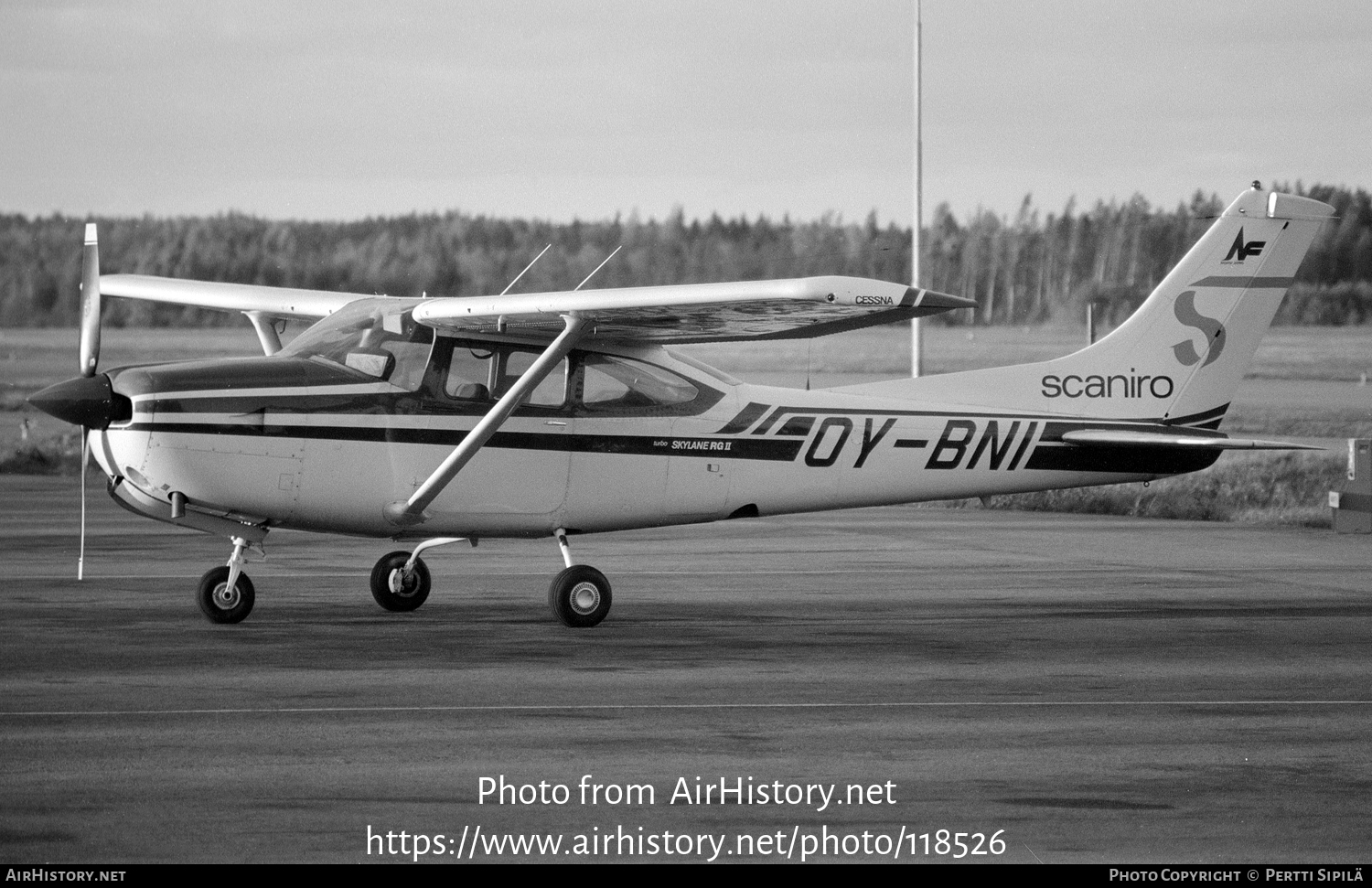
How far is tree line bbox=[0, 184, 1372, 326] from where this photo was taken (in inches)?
976

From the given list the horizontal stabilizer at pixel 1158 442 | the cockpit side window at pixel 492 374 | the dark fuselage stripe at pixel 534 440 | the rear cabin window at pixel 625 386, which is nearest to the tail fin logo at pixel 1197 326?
the horizontal stabilizer at pixel 1158 442

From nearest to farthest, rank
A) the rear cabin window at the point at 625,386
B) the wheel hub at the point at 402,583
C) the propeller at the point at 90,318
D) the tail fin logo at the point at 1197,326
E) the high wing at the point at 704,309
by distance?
the high wing at the point at 704,309
the propeller at the point at 90,318
the rear cabin window at the point at 625,386
the wheel hub at the point at 402,583
the tail fin logo at the point at 1197,326

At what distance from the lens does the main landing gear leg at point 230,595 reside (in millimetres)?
10930

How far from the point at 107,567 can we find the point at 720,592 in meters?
5.56

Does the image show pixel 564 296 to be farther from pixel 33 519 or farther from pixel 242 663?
pixel 33 519

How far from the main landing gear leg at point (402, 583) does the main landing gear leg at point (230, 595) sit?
42.8 inches

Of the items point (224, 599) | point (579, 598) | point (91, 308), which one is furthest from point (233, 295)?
point (579, 598)

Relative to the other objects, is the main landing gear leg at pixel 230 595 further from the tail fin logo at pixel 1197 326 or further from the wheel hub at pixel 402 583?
the tail fin logo at pixel 1197 326

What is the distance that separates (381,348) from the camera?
11.1 metres

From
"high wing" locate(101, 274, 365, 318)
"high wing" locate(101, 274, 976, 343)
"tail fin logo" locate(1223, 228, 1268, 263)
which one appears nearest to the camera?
"high wing" locate(101, 274, 976, 343)

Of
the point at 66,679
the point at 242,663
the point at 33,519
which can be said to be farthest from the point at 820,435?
the point at 33,519

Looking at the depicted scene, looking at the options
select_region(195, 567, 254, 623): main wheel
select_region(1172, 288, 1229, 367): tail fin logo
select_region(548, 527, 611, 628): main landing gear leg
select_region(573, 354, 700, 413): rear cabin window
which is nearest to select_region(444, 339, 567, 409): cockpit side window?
select_region(573, 354, 700, 413): rear cabin window

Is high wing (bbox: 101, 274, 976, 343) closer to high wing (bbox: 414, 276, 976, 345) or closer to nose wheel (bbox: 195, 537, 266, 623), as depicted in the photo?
high wing (bbox: 414, 276, 976, 345)

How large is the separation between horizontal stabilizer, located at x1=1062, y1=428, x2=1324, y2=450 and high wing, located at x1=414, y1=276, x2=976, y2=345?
2.29 m
